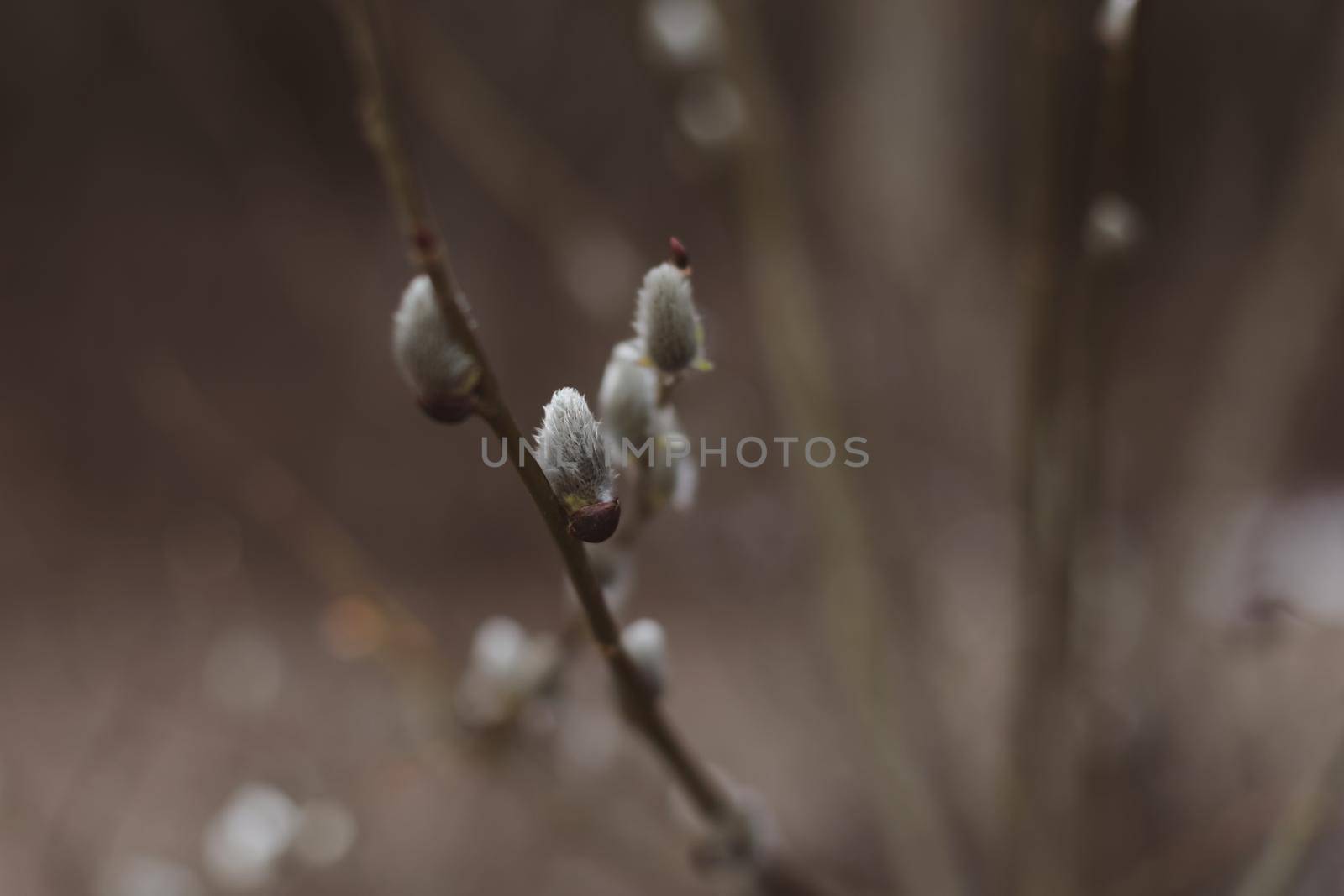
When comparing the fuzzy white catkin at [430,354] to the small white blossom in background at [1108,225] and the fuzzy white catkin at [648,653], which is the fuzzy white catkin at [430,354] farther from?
the small white blossom in background at [1108,225]

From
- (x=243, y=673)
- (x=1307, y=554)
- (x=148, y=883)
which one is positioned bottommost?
(x=148, y=883)

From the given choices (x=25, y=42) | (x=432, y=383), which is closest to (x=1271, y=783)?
(x=432, y=383)

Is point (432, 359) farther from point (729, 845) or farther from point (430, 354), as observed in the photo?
point (729, 845)

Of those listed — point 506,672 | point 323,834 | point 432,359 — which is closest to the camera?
point 432,359

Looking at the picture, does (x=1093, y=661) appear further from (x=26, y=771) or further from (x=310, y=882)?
(x=26, y=771)

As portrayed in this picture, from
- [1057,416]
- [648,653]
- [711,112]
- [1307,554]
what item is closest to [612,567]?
[648,653]

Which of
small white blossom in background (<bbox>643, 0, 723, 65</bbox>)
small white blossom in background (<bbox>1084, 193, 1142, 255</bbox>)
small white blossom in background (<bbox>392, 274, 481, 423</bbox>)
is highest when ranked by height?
small white blossom in background (<bbox>643, 0, 723, 65</bbox>)

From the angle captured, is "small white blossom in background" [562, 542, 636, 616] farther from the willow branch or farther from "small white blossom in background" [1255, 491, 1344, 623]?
"small white blossom in background" [1255, 491, 1344, 623]

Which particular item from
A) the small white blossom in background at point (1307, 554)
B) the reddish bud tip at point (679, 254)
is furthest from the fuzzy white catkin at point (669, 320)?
the small white blossom in background at point (1307, 554)

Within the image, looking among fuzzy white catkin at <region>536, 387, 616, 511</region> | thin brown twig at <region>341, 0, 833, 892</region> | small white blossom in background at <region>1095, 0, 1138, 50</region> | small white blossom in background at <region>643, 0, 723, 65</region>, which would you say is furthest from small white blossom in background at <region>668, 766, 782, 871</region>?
small white blossom in background at <region>643, 0, 723, 65</region>
